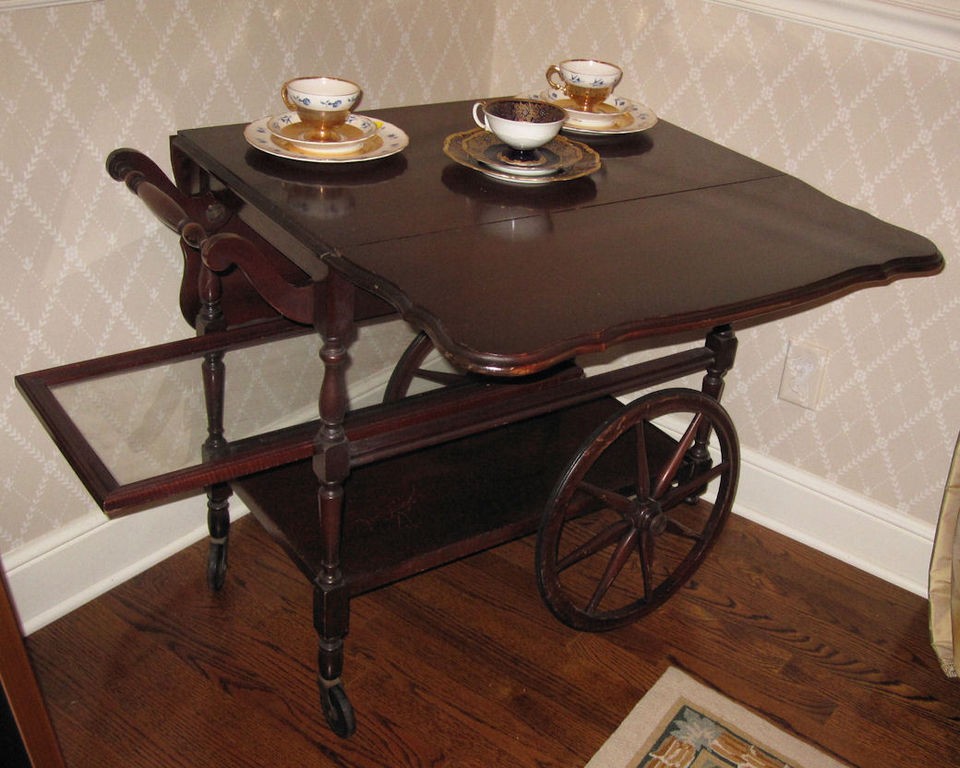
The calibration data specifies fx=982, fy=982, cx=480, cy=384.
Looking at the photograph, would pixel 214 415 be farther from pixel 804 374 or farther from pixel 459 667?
pixel 804 374

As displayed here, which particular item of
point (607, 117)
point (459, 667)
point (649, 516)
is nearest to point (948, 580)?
point (649, 516)

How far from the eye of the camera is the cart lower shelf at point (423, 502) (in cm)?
142

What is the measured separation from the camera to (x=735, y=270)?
1284mm

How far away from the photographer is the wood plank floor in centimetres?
148

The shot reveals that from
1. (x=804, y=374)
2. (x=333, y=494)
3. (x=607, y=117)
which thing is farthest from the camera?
(x=804, y=374)

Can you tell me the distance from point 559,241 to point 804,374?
79cm

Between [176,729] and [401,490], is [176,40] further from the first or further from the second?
[176,729]

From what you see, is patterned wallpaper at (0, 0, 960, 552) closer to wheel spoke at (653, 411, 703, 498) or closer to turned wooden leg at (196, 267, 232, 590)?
turned wooden leg at (196, 267, 232, 590)

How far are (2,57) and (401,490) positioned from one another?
827 mm

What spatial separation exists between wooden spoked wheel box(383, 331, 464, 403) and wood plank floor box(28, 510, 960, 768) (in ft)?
1.14

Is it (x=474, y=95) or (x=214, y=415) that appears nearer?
(x=214, y=415)

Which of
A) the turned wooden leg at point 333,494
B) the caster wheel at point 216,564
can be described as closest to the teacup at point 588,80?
the turned wooden leg at point 333,494

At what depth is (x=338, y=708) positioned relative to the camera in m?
1.46

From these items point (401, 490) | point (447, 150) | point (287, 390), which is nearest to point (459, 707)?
point (401, 490)
